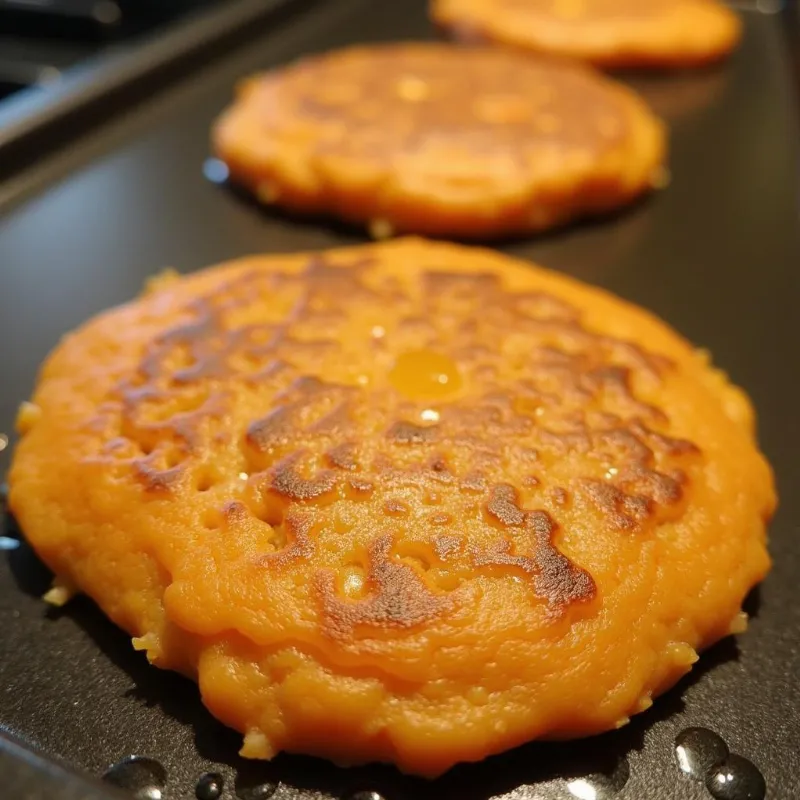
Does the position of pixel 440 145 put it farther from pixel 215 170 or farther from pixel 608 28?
pixel 608 28

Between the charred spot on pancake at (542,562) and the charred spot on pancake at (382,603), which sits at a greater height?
the charred spot on pancake at (382,603)

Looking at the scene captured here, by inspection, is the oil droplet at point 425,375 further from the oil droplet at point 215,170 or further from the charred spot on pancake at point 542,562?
the oil droplet at point 215,170

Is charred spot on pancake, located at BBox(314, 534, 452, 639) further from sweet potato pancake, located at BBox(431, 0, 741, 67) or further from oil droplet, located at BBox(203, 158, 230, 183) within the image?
sweet potato pancake, located at BBox(431, 0, 741, 67)

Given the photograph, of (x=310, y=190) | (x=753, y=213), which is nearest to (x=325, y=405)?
(x=310, y=190)

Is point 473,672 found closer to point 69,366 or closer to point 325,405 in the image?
point 325,405

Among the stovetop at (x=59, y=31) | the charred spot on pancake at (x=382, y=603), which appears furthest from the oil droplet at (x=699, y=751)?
the stovetop at (x=59, y=31)

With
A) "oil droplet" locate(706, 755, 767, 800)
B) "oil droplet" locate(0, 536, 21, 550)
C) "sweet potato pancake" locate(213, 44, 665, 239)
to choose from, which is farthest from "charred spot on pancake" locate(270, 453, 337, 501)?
"sweet potato pancake" locate(213, 44, 665, 239)
